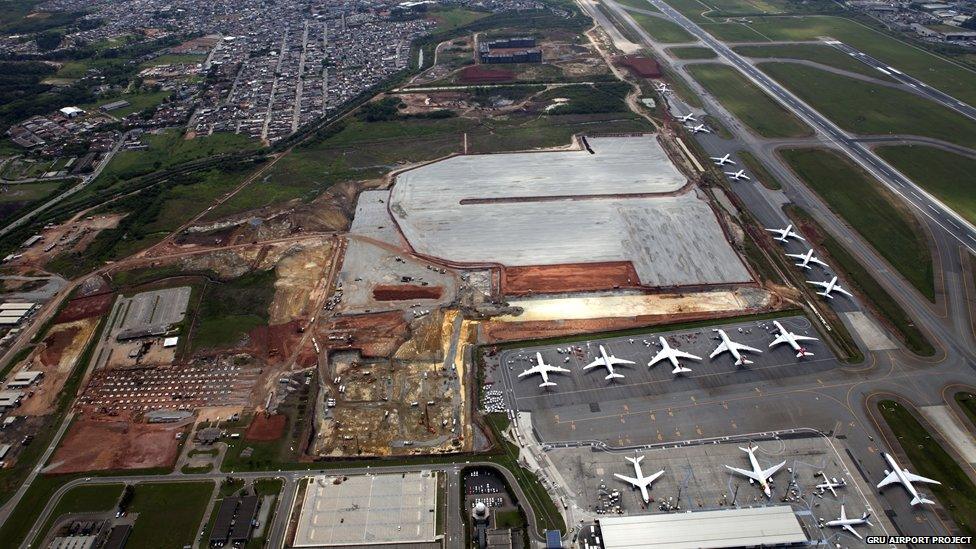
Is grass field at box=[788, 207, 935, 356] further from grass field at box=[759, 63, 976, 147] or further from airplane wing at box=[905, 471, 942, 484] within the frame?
grass field at box=[759, 63, 976, 147]

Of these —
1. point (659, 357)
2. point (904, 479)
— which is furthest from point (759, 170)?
point (904, 479)

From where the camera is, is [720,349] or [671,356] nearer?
[671,356]

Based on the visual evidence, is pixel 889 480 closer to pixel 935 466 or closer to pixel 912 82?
pixel 935 466

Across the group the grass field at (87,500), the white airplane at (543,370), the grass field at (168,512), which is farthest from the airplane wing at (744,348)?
the grass field at (87,500)

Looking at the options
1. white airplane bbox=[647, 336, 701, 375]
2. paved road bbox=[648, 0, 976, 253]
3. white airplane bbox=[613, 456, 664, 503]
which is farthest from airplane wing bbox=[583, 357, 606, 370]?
paved road bbox=[648, 0, 976, 253]

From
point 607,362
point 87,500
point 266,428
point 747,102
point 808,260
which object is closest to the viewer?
point 87,500

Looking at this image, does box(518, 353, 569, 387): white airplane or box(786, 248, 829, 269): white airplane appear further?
box(786, 248, 829, 269): white airplane

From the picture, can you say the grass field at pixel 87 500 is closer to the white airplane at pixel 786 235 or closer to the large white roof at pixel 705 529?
the large white roof at pixel 705 529

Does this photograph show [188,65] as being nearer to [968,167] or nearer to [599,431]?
[599,431]
